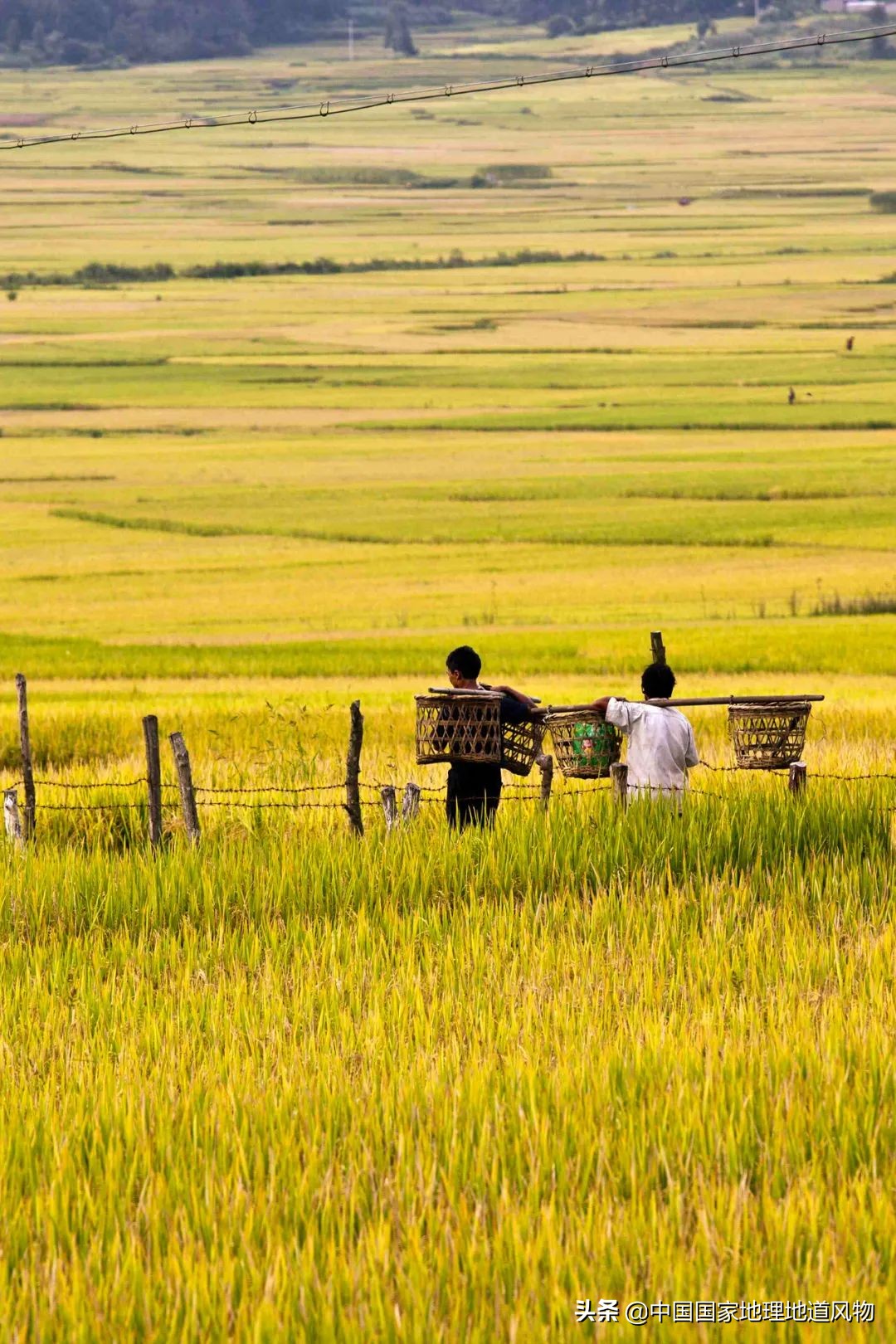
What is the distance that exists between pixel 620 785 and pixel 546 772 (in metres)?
0.59

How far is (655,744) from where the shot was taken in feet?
28.6

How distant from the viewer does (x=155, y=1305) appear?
4.38 meters

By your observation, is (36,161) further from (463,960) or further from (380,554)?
(463,960)

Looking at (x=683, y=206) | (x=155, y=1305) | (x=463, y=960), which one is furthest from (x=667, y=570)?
(x=683, y=206)

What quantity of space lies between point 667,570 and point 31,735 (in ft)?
65.4

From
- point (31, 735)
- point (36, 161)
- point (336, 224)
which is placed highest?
point (36, 161)

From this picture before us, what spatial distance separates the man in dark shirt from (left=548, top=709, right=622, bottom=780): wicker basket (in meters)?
0.17

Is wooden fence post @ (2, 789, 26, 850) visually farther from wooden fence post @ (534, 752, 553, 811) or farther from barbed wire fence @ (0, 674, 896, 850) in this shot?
wooden fence post @ (534, 752, 553, 811)

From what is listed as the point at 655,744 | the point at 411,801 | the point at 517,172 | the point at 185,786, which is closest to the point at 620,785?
the point at 655,744

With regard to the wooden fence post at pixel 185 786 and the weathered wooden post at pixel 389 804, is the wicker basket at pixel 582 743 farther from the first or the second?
the wooden fence post at pixel 185 786

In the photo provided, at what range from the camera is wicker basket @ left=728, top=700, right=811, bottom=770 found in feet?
31.5

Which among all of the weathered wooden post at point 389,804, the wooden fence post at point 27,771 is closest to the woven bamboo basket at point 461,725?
the weathered wooden post at point 389,804

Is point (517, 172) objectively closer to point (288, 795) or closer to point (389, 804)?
point (288, 795)

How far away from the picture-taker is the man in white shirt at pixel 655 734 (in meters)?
8.57
